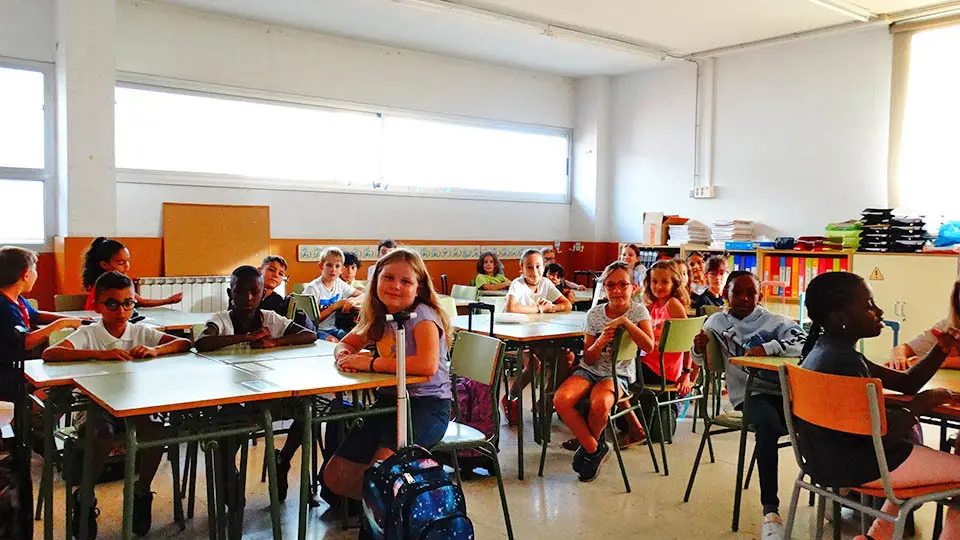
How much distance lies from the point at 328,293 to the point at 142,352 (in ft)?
9.28

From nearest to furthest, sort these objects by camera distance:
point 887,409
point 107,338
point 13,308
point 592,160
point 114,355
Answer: point 887,409
point 114,355
point 107,338
point 13,308
point 592,160

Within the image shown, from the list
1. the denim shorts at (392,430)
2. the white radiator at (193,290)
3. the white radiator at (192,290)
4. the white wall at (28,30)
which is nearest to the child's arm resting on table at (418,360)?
the denim shorts at (392,430)

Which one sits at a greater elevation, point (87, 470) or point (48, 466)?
point (87, 470)

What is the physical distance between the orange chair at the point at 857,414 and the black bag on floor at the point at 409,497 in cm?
117

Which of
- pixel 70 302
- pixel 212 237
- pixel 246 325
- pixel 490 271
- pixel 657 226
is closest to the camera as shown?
pixel 246 325

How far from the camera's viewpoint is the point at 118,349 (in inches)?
122

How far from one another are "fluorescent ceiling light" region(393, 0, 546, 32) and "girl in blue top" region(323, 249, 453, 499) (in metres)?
3.78

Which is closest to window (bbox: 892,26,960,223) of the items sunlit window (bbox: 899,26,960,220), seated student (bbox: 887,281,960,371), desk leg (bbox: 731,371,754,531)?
sunlit window (bbox: 899,26,960,220)

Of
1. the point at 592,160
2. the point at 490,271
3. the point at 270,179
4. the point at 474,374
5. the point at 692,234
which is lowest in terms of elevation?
the point at 474,374

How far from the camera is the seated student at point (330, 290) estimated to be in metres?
5.66

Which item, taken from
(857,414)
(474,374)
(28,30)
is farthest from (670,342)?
(28,30)

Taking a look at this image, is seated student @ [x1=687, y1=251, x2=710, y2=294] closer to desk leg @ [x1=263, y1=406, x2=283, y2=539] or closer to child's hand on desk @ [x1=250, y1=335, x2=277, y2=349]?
child's hand on desk @ [x1=250, y1=335, x2=277, y2=349]

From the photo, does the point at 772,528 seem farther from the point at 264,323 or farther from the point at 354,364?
the point at 264,323

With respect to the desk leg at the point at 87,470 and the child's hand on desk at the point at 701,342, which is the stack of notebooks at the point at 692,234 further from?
the desk leg at the point at 87,470
